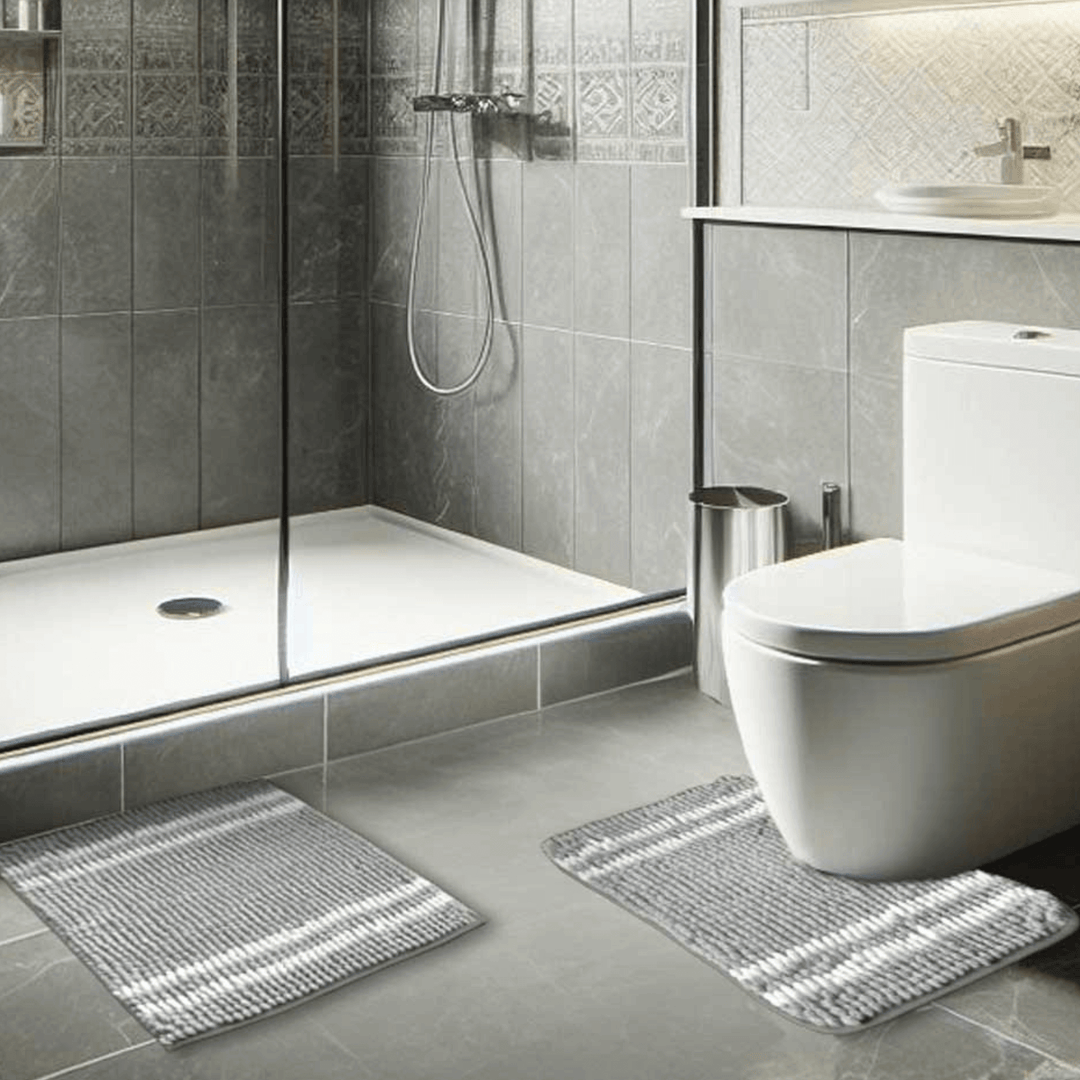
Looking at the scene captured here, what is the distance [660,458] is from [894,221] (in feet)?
2.61

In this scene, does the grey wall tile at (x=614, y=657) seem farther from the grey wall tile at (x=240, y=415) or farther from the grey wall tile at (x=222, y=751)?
the grey wall tile at (x=240, y=415)

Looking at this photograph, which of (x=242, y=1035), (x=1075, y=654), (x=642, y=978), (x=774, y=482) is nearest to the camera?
(x=242, y=1035)

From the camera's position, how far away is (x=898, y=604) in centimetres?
258

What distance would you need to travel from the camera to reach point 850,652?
2.44 m

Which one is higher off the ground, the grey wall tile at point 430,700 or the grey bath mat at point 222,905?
the grey wall tile at point 430,700

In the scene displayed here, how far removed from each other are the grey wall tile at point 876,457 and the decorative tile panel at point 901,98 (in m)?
0.40

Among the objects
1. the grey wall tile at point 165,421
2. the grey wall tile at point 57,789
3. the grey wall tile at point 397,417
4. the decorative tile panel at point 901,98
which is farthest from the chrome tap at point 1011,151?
the grey wall tile at point 57,789

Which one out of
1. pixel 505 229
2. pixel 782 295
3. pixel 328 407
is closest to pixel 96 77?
pixel 328 407

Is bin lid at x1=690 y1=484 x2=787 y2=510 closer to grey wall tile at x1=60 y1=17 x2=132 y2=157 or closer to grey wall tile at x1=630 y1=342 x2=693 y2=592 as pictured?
grey wall tile at x1=630 y1=342 x2=693 y2=592

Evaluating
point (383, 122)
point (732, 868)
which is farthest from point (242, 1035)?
point (383, 122)

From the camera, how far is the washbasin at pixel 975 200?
2.98 meters

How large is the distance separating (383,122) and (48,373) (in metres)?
0.73

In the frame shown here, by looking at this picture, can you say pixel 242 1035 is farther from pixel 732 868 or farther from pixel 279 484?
pixel 279 484

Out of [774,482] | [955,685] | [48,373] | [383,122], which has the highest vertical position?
[383,122]
